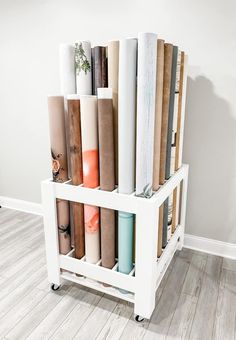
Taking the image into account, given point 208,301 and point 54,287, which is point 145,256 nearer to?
point 208,301

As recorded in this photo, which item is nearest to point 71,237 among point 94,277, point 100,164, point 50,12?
point 94,277

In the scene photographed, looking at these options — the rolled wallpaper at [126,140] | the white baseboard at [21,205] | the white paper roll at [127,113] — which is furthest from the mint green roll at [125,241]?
the white baseboard at [21,205]

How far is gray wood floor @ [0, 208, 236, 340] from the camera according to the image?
1288mm

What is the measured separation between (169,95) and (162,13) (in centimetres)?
69

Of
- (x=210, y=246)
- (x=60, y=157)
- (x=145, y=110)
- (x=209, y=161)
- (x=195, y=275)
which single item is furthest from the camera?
(x=210, y=246)

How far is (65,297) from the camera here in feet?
4.96

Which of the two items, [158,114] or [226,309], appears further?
[226,309]

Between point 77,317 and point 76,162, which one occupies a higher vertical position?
point 76,162

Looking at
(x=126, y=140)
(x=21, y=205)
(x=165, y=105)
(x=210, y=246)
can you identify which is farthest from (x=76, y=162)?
(x=21, y=205)

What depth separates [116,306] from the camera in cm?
144

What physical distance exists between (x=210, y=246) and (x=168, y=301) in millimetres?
590

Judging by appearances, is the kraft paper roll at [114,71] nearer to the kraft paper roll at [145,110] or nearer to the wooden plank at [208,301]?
the kraft paper roll at [145,110]

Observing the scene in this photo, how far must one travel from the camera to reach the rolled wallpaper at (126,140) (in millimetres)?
1093

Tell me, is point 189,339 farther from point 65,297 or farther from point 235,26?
point 235,26
